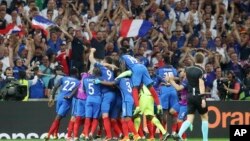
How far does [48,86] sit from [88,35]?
8.61ft

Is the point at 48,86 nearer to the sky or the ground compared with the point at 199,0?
nearer to the ground

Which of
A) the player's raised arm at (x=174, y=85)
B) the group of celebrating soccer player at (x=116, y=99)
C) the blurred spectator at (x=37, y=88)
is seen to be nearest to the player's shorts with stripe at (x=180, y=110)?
the group of celebrating soccer player at (x=116, y=99)

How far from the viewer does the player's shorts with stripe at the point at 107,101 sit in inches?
1027

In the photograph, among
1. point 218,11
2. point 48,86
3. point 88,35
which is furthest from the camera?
point 218,11

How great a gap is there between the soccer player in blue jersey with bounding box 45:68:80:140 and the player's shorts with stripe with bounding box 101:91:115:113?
84cm

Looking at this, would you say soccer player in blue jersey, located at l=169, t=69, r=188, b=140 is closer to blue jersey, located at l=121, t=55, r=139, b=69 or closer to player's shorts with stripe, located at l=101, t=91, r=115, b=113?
blue jersey, located at l=121, t=55, r=139, b=69

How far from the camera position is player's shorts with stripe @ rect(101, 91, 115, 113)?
26.1 metres

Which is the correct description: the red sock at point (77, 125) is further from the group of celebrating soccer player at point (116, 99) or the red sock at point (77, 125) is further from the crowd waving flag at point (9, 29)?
the crowd waving flag at point (9, 29)

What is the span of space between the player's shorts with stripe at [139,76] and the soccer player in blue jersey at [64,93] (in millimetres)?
1785

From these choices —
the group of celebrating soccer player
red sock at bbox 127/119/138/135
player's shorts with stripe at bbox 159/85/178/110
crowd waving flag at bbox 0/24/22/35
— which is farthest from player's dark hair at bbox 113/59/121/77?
crowd waving flag at bbox 0/24/22/35

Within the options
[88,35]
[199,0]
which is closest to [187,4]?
[199,0]

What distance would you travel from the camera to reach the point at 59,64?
2969 centimetres

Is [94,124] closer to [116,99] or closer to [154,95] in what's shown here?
[116,99]

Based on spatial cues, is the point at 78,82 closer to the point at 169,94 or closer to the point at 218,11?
the point at 169,94
